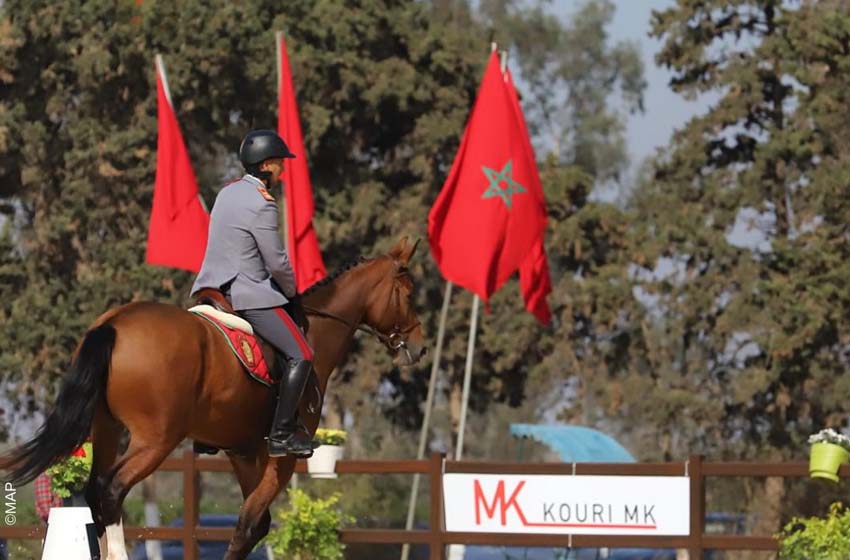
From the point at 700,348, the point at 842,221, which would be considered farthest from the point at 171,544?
the point at 842,221

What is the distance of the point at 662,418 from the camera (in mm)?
27156

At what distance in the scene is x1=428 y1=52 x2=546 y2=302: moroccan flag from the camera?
1900 centimetres

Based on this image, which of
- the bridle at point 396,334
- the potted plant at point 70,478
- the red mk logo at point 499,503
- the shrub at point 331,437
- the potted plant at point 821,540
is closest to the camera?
the bridle at point 396,334

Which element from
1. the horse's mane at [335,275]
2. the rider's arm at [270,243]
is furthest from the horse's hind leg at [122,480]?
the horse's mane at [335,275]

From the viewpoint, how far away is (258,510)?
895cm

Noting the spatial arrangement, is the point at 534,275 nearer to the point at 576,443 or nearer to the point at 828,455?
the point at 576,443

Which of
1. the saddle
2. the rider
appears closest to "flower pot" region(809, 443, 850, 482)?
the rider

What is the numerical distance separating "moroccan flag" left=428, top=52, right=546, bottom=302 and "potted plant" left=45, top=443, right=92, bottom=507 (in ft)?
26.5

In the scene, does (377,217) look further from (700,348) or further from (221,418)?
(221,418)

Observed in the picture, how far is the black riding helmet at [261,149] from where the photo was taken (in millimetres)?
8789

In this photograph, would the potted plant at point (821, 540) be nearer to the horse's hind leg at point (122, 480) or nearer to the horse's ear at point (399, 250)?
the horse's ear at point (399, 250)

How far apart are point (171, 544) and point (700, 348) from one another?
9.78 m

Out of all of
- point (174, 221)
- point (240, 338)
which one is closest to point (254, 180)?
point (240, 338)

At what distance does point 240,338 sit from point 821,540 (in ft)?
17.2
